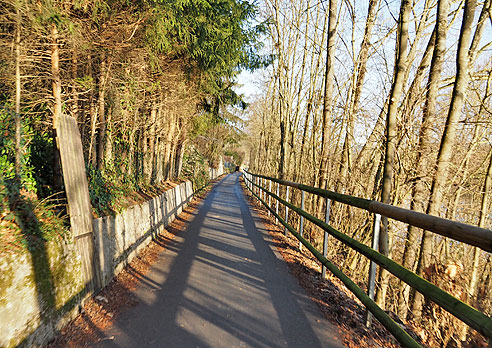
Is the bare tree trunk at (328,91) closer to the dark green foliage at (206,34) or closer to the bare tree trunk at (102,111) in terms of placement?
the dark green foliage at (206,34)

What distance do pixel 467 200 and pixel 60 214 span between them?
1268cm

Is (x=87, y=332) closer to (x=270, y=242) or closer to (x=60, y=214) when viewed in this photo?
(x=60, y=214)

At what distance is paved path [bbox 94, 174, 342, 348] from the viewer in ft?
9.93

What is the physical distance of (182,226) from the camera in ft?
28.7

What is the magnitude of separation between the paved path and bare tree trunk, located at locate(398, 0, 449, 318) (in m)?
2.53

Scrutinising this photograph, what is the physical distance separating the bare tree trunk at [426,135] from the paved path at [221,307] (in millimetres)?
2529

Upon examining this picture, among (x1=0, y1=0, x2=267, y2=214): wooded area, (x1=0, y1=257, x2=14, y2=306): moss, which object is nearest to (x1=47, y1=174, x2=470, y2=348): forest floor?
(x1=0, y1=257, x2=14, y2=306): moss

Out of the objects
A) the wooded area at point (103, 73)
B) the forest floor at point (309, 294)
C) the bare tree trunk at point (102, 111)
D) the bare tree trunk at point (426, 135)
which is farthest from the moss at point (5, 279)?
the bare tree trunk at point (426, 135)

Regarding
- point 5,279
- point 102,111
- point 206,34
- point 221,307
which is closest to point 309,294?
point 221,307

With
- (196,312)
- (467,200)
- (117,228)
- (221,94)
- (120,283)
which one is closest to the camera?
(196,312)

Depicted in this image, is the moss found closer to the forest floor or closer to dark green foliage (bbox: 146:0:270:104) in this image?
the forest floor

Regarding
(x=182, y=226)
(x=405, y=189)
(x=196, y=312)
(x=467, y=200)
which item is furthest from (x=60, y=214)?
(x=467, y=200)

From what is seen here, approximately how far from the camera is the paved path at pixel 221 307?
9.93ft

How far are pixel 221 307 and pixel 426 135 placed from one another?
476 cm
